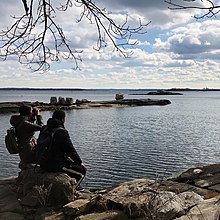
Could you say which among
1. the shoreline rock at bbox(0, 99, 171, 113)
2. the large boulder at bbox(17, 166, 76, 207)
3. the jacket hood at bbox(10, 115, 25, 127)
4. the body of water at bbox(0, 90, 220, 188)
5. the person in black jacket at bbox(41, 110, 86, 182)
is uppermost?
the jacket hood at bbox(10, 115, 25, 127)

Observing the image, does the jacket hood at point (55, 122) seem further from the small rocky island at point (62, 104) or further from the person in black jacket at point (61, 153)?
the small rocky island at point (62, 104)

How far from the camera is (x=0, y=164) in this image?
1684 centimetres

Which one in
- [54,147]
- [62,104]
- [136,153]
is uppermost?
[54,147]

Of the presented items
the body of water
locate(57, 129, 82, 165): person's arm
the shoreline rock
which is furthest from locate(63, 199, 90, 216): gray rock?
the shoreline rock

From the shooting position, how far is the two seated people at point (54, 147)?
21.8ft

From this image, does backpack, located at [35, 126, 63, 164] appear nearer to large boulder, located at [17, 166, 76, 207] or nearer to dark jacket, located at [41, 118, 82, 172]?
dark jacket, located at [41, 118, 82, 172]

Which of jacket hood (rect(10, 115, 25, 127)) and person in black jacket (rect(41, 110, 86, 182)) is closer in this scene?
person in black jacket (rect(41, 110, 86, 182))

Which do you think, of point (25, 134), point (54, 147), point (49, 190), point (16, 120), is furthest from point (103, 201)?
point (16, 120)

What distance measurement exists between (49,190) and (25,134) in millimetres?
1645

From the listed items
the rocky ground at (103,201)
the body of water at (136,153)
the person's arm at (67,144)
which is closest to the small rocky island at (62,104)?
the body of water at (136,153)

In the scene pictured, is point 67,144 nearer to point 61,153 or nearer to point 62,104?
point 61,153

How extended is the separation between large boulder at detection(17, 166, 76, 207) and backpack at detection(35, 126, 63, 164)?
11.5 inches

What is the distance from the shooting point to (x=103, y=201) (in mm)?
6168

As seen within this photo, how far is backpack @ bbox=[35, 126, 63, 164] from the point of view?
22.1 ft
